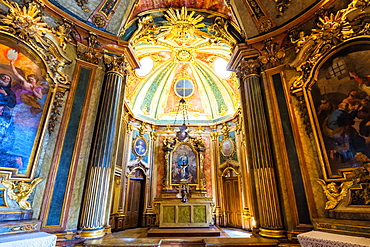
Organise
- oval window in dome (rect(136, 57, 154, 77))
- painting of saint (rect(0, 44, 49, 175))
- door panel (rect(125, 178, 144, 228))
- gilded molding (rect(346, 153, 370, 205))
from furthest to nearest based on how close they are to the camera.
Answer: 1. oval window in dome (rect(136, 57, 154, 77))
2. door panel (rect(125, 178, 144, 228))
3. painting of saint (rect(0, 44, 49, 175))
4. gilded molding (rect(346, 153, 370, 205))

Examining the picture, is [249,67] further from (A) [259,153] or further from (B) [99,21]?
(B) [99,21]

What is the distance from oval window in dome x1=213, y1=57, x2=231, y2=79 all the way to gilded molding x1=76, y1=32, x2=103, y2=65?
7586 mm

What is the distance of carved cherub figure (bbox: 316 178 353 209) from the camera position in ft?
13.6

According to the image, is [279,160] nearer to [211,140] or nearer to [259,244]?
[259,244]

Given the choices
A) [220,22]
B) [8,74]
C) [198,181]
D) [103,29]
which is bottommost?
[198,181]

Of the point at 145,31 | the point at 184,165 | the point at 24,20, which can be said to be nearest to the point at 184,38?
the point at 145,31

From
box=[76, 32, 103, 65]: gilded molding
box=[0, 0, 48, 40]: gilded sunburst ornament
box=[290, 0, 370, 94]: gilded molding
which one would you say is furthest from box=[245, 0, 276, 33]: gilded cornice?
box=[0, 0, 48, 40]: gilded sunburst ornament

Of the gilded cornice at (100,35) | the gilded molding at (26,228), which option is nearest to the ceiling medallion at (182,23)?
the gilded cornice at (100,35)

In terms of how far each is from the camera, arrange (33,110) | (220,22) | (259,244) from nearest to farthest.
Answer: (259,244), (33,110), (220,22)

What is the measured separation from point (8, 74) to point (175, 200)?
6.99 metres

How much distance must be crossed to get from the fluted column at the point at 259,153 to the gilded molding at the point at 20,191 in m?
5.31

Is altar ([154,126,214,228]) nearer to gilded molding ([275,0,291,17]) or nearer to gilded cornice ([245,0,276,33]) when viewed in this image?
gilded cornice ([245,0,276,33])

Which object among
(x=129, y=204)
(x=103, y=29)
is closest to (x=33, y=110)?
(x=103, y=29)

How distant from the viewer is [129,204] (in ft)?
34.2
